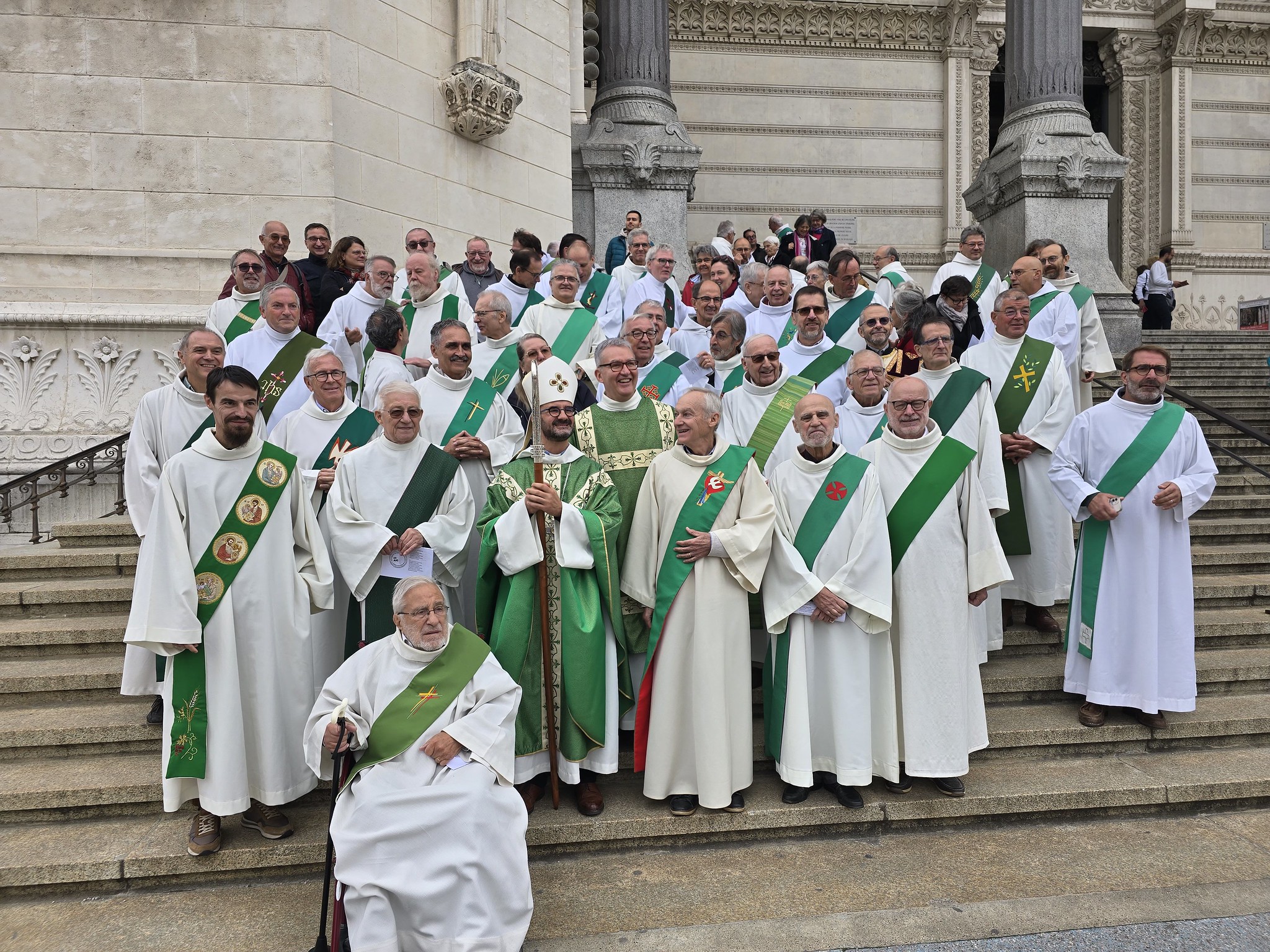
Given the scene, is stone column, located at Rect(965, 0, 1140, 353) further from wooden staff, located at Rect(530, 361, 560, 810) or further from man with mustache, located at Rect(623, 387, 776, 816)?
wooden staff, located at Rect(530, 361, 560, 810)

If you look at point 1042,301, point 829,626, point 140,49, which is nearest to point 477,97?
point 140,49

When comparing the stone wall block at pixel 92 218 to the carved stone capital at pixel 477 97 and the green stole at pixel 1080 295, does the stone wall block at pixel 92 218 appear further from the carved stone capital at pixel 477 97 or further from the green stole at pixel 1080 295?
the green stole at pixel 1080 295

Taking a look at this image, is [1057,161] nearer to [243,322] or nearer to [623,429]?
[623,429]

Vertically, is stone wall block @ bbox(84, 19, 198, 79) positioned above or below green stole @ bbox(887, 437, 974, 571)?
above

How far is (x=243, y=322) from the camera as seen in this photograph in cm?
636

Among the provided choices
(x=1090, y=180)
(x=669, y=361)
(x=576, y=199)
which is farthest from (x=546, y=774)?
(x=1090, y=180)

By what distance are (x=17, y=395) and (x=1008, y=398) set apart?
275 inches

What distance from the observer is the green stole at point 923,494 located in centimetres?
463

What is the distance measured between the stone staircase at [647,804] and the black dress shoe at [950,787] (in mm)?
41

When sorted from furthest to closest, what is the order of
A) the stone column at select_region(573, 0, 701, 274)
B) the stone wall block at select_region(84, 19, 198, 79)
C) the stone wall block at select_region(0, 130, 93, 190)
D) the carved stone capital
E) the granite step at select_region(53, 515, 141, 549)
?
the stone column at select_region(573, 0, 701, 274)
the carved stone capital
the stone wall block at select_region(84, 19, 198, 79)
the stone wall block at select_region(0, 130, 93, 190)
the granite step at select_region(53, 515, 141, 549)

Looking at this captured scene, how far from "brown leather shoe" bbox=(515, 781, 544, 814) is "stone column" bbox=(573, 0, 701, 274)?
7.66m

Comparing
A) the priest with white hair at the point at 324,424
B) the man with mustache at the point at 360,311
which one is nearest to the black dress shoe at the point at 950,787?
the priest with white hair at the point at 324,424

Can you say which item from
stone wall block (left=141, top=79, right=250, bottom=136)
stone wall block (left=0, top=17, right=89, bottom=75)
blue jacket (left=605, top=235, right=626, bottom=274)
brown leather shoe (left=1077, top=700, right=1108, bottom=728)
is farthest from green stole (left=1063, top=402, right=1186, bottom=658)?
stone wall block (left=0, top=17, right=89, bottom=75)

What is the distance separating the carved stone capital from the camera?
9.48 m
